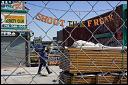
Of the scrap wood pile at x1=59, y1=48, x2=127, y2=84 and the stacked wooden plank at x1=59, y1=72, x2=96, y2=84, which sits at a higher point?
the scrap wood pile at x1=59, y1=48, x2=127, y2=84

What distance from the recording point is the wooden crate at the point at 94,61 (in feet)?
17.1

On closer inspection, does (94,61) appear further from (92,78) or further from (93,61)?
(92,78)

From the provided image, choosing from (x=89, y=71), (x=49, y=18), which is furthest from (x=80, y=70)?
(x=49, y=18)

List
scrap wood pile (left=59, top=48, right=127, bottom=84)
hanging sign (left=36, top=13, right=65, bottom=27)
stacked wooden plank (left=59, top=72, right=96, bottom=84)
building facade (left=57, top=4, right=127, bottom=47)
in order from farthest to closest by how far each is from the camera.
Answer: scrap wood pile (left=59, top=48, right=127, bottom=84) → stacked wooden plank (left=59, top=72, right=96, bottom=84) → building facade (left=57, top=4, right=127, bottom=47) → hanging sign (left=36, top=13, right=65, bottom=27)

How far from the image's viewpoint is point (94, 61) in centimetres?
533

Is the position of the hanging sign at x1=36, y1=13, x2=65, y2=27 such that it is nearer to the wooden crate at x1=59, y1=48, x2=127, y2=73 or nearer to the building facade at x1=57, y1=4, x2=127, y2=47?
the building facade at x1=57, y1=4, x2=127, y2=47

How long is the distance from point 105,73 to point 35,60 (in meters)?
14.4

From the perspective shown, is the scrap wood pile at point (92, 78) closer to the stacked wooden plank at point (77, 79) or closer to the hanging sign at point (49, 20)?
the stacked wooden plank at point (77, 79)

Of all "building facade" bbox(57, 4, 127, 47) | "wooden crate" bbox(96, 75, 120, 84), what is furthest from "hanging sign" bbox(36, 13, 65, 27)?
"wooden crate" bbox(96, 75, 120, 84)

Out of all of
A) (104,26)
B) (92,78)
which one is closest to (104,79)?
(92,78)

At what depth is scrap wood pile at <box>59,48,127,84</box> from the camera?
205 inches

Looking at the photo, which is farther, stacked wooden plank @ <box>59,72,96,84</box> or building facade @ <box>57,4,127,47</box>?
stacked wooden plank @ <box>59,72,96,84</box>

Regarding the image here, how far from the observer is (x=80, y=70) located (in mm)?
5414

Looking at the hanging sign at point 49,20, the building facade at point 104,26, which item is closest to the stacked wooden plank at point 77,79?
the building facade at point 104,26
